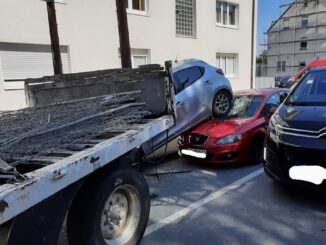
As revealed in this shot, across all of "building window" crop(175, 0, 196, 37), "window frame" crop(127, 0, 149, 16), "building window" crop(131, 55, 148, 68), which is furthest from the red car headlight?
"building window" crop(175, 0, 196, 37)

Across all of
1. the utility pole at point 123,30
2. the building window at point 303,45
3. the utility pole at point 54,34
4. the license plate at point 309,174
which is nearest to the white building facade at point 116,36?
the utility pole at point 54,34

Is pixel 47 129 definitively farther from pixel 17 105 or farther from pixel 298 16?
pixel 298 16

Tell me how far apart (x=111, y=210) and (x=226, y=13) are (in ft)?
53.8

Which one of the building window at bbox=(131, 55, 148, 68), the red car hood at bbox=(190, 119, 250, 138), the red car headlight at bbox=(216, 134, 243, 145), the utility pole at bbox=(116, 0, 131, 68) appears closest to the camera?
the red car headlight at bbox=(216, 134, 243, 145)

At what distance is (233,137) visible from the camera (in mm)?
6008

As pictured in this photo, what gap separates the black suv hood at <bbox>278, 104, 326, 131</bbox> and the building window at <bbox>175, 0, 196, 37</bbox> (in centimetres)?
1108

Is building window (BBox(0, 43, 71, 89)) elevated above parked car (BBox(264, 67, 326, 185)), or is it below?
above

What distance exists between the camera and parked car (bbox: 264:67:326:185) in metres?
3.93

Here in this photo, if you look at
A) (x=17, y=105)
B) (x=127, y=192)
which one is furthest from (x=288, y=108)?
(x=17, y=105)

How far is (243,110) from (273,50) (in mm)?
50387

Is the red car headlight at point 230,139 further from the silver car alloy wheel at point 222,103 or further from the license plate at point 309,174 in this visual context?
the license plate at point 309,174

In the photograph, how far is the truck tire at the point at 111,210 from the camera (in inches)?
114

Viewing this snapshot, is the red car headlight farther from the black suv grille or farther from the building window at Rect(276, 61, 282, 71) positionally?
the building window at Rect(276, 61, 282, 71)

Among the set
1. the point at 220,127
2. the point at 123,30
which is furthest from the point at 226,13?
the point at 220,127
